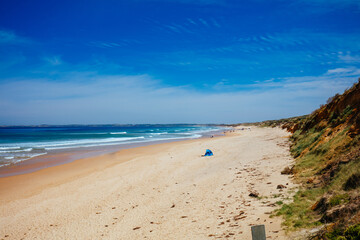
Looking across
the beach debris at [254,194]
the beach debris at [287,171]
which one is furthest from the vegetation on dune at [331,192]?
the beach debris at [254,194]

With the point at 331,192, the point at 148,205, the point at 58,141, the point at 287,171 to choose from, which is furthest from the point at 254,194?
the point at 58,141

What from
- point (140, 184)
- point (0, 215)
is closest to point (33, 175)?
point (0, 215)

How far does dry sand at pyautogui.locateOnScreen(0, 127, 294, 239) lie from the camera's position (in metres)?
5.54

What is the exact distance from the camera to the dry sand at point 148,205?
554 cm

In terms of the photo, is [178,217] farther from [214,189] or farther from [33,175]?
[33,175]

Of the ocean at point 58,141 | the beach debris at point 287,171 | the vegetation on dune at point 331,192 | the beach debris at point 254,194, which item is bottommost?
the ocean at point 58,141

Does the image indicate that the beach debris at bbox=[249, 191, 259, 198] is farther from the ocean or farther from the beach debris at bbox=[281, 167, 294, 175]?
the ocean

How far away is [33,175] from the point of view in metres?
13.6

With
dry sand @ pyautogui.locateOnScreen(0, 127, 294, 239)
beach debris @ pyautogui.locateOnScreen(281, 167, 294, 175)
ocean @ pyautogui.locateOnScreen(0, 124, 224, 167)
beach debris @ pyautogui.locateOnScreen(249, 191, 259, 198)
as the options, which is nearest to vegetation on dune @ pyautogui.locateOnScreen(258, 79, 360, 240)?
beach debris @ pyautogui.locateOnScreen(281, 167, 294, 175)

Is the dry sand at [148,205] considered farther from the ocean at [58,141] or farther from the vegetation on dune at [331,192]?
the ocean at [58,141]

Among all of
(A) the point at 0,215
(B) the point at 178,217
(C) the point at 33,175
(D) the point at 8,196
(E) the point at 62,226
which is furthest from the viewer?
(C) the point at 33,175

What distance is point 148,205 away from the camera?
25.0 feet

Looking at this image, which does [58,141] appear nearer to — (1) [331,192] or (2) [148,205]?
(2) [148,205]

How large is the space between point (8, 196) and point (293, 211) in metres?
11.3
